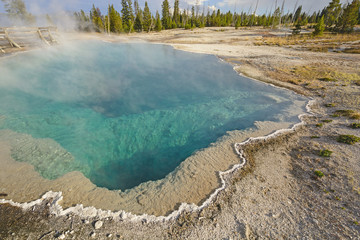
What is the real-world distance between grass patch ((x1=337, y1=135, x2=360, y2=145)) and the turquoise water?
9.95ft

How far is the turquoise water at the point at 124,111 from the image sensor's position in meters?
8.58

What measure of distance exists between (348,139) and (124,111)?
561 inches

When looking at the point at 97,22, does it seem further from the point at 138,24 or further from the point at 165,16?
the point at 165,16

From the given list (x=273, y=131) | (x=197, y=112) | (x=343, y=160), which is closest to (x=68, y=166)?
(x=197, y=112)

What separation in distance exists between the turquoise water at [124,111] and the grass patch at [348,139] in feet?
9.95

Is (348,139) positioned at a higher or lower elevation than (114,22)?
lower

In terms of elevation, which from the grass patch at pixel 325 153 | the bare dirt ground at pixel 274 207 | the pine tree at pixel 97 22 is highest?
the pine tree at pixel 97 22

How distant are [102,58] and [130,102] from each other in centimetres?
1870

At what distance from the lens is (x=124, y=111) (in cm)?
1329

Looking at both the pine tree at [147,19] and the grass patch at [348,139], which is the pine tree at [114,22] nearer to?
the pine tree at [147,19]

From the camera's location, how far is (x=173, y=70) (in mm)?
23375

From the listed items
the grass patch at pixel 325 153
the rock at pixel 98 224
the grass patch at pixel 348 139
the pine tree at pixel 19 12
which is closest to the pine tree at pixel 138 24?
the pine tree at pixel 19 12

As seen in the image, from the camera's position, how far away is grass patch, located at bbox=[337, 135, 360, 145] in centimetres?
925

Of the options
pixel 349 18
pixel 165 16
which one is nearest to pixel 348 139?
pixel 349 18
